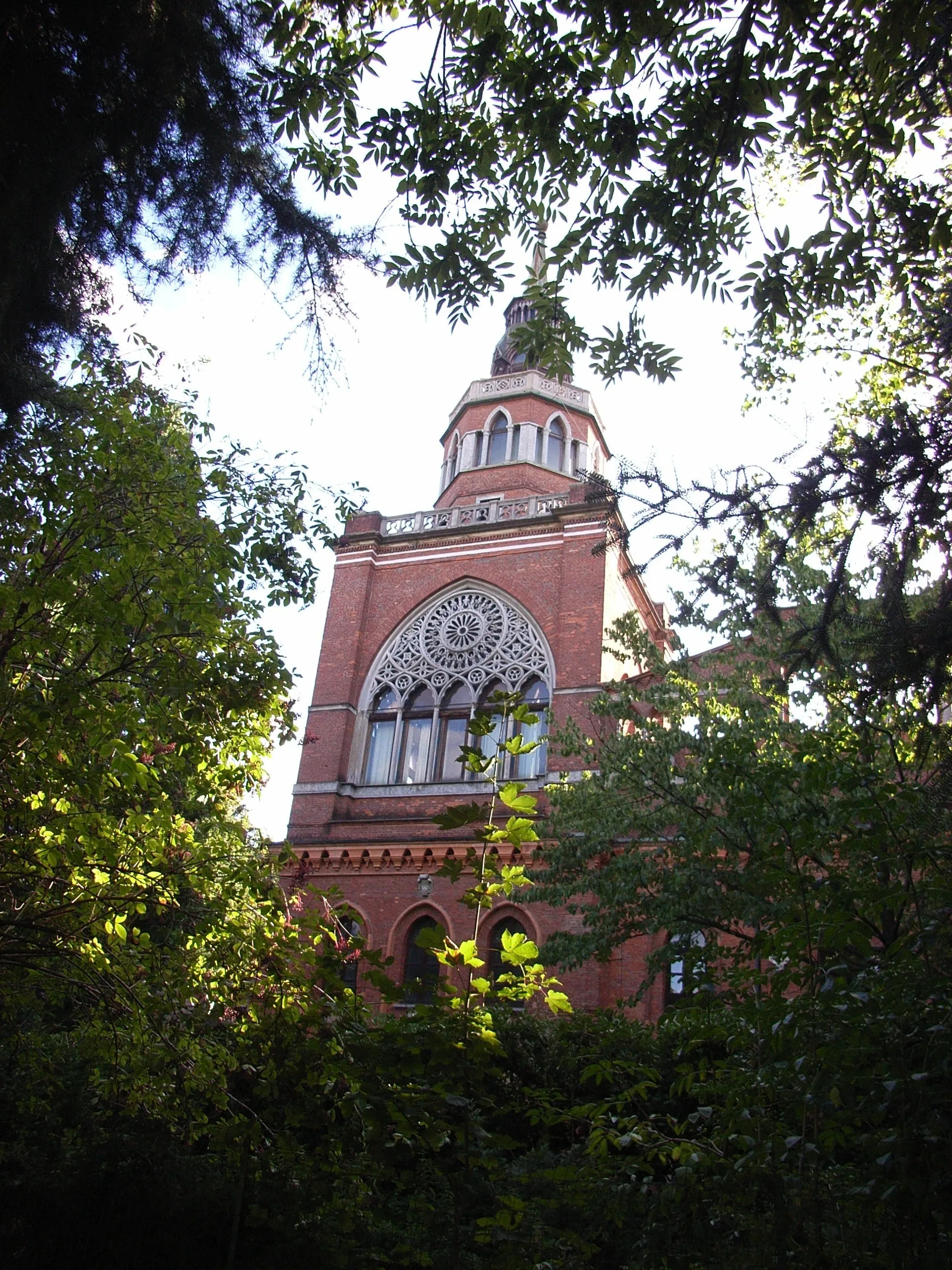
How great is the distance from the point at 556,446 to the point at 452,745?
971 centimetres

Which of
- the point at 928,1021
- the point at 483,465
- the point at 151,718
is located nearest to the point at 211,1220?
the point at 151,718

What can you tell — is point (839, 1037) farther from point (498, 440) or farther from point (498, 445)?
point (498, 440)

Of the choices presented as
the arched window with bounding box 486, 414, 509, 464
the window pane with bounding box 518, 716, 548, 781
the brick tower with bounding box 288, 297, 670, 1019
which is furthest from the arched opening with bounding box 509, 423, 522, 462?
the window pane with bounding box 518, 716, 548, 781

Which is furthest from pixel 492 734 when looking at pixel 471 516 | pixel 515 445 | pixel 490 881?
pixel 490 881

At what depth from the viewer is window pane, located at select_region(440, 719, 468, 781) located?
20.9 metres

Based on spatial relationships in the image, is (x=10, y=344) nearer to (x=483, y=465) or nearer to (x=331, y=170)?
(x=331, y=170)

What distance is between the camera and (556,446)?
89.5ft

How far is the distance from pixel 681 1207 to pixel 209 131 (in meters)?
4.45

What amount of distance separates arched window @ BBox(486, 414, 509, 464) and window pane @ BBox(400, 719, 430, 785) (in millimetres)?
8238

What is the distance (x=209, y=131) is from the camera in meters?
3.96

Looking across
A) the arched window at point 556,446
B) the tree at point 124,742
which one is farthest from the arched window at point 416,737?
the tree at point 124,742

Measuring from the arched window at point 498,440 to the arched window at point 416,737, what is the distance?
7.76 m

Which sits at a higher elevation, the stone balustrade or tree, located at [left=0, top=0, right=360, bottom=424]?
the stone balustrade

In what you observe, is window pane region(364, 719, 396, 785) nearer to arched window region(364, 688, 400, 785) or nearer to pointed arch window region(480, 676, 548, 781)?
arched window region(364, 688, 400, 785)
